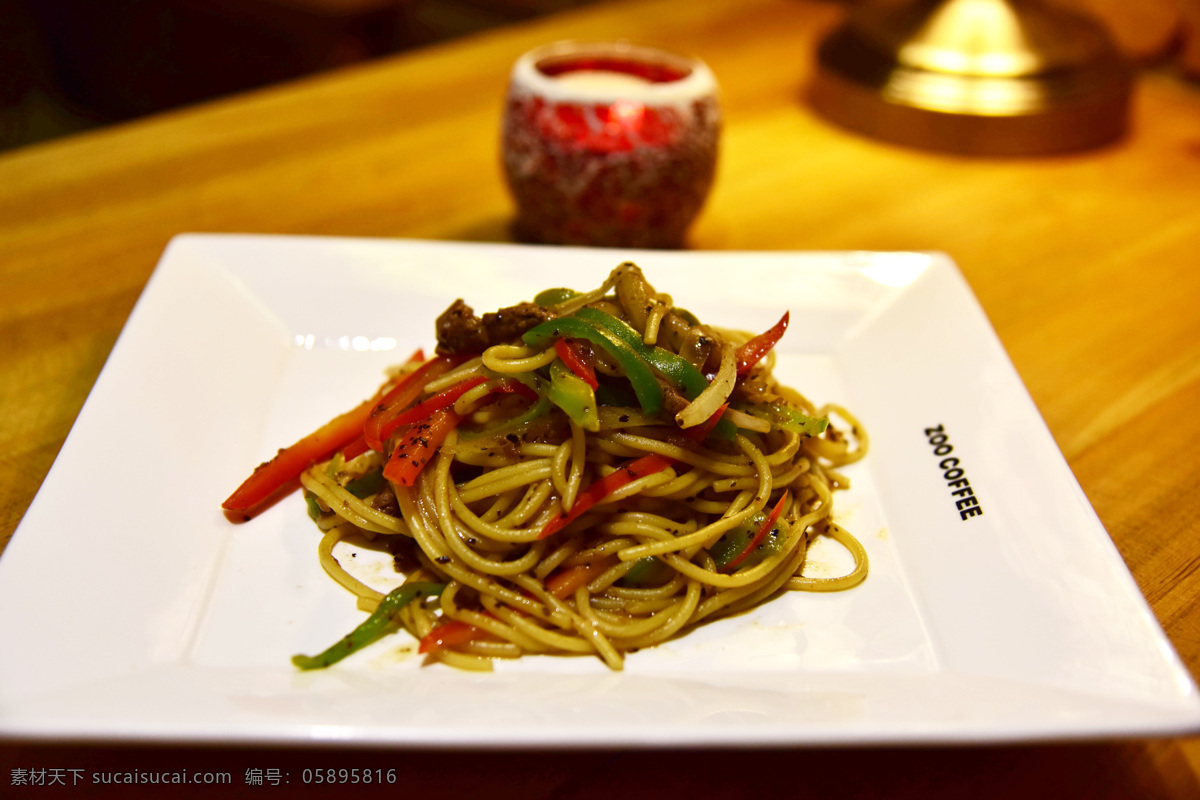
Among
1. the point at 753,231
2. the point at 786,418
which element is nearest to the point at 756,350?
the point at 786,418

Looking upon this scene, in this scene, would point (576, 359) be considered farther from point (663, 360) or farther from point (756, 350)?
point (756, 350)

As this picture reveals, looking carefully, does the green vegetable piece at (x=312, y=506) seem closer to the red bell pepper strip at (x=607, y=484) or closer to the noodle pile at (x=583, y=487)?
the noodle pile at (x=583, y=487)

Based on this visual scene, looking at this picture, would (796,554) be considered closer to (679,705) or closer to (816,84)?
(679,705)

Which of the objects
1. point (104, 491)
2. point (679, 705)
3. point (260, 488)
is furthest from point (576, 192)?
point (679, 705)

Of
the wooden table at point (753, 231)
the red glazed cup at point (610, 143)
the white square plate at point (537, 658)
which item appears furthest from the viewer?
the red glazed cup at point (610, 143)

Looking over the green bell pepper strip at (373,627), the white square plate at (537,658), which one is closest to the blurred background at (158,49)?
the white square plate at (537,658)

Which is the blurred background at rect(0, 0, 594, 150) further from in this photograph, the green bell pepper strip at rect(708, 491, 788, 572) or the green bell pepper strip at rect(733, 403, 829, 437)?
the green bell pepper strip at rect(708, 491, 788, 572)

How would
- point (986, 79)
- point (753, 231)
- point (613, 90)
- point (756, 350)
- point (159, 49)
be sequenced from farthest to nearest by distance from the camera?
point (159, 49) → point (986, 79) → point (753, 231) → point (613, 90) → point (756, 350)
